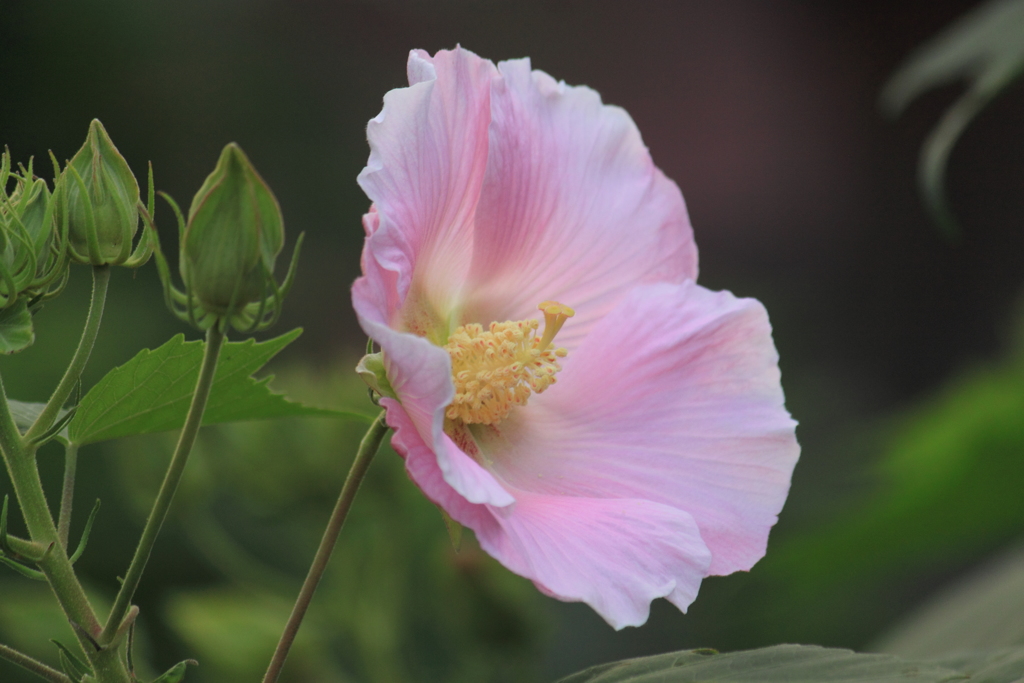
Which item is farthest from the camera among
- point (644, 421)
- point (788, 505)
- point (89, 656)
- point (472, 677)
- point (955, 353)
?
point (955, 353)

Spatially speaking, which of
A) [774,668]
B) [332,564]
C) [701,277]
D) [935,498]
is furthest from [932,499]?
[701,277]

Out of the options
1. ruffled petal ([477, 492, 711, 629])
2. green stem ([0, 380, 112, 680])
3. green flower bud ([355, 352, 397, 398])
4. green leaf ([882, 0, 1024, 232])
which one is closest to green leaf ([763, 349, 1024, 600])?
green leaf ([882, 0, 1024, 232])

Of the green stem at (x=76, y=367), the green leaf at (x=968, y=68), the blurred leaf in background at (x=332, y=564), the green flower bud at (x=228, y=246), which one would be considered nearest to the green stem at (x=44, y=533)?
the green stem at (x=76, y=367)

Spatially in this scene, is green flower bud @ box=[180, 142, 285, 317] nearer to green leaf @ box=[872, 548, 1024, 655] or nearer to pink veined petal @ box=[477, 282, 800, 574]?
pink veined petal @ box=[477, 282, 800, 574]

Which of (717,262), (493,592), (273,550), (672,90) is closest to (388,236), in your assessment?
(493,592)

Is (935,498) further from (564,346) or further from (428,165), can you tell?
(428,165)

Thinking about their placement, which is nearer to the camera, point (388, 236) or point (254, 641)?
point (388, 236)

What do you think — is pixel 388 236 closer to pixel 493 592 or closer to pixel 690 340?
pixel 690 340
